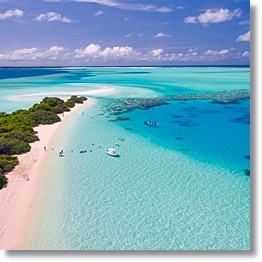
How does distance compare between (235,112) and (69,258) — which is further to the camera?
(235,112)

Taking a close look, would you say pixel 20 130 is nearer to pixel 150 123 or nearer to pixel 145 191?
pixel 150 123

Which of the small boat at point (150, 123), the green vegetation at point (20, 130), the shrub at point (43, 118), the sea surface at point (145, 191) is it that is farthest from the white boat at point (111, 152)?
the shrub at point (43, 118)

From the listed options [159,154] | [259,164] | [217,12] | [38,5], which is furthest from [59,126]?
[259,164]

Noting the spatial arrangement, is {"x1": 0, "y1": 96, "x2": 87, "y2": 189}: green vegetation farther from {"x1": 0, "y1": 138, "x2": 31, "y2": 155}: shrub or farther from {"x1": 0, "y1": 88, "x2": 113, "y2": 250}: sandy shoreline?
{"x1": 0, "y1": 88, "x2": 113, "y2": 250}: sandy shoreline

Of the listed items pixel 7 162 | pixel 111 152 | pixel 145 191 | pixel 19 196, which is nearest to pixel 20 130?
pixel 7 162

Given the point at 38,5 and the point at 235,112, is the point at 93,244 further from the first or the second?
the point at 235,112

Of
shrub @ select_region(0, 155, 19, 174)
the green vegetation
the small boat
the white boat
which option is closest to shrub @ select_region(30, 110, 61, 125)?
the green vegetation
